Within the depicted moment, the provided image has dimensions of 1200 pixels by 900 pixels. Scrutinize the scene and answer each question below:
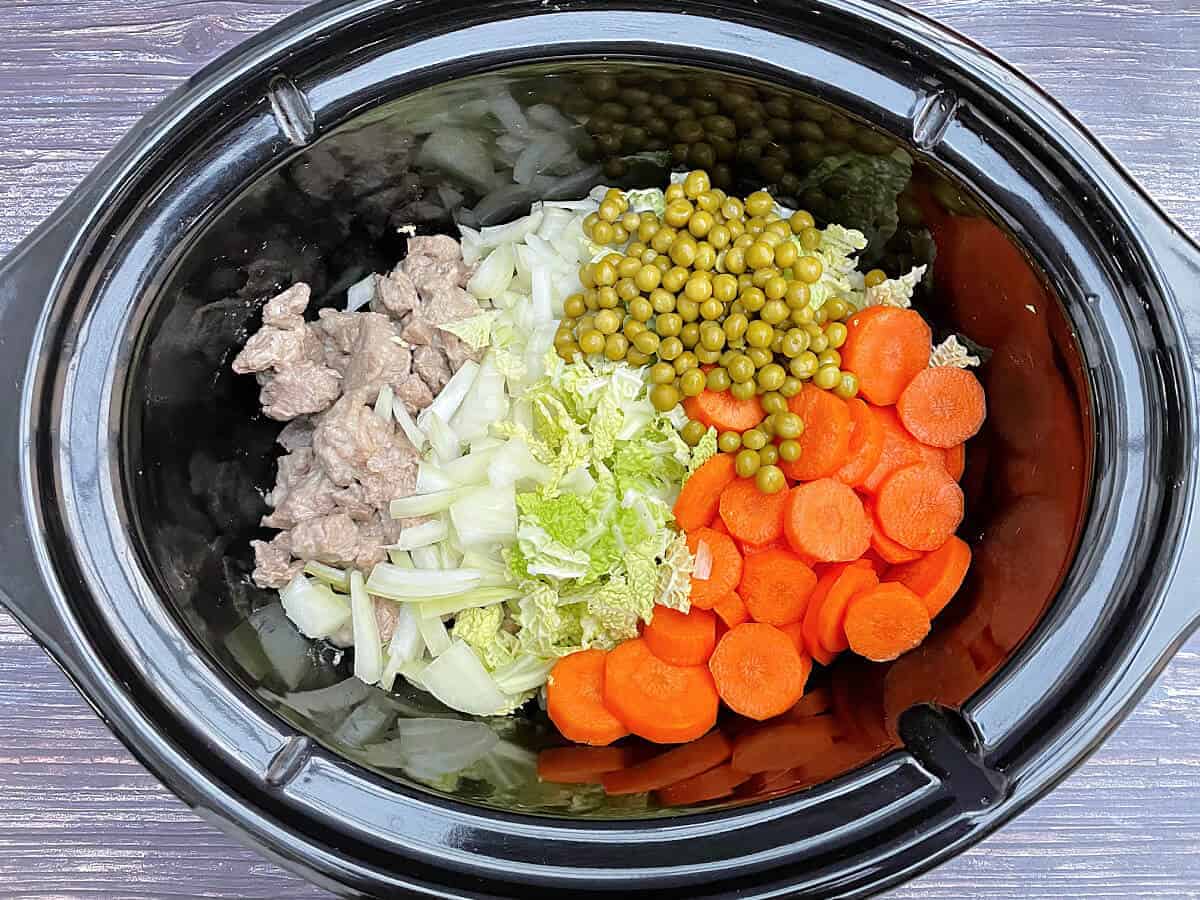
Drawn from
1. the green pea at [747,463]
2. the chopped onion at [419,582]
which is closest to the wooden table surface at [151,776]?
the chopped onion at [419,582]

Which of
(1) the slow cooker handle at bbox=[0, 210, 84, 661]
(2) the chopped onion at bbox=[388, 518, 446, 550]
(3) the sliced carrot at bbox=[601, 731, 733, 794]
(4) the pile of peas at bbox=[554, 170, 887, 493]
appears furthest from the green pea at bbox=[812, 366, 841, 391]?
(1) the slow cooker handle at bbox=[0, 210, 84, 661]

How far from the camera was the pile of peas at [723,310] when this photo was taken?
203cm

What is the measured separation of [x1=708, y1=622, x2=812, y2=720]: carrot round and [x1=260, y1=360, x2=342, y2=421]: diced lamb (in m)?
1.12

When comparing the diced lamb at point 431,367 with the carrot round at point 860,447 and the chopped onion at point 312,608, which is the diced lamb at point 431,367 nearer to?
the chopped onion at point 312,608

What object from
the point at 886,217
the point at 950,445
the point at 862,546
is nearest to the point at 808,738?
the point at 862,546

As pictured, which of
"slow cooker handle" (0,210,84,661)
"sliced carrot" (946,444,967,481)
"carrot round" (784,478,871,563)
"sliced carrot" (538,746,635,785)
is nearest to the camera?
"slow cooker handle" (0,210,84,661)

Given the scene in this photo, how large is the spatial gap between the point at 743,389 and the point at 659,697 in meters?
0.72

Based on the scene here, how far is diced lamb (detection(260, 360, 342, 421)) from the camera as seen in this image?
85.0 inches

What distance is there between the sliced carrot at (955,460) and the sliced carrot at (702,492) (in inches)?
19.6

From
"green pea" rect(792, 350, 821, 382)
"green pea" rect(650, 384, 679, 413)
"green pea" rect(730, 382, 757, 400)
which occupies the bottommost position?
"green pea" rect(650, 384, 679, 413)

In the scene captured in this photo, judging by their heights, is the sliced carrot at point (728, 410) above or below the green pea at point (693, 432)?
above

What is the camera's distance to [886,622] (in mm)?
1942

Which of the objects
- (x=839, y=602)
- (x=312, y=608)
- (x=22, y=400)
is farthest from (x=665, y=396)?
(x=22, y=400)

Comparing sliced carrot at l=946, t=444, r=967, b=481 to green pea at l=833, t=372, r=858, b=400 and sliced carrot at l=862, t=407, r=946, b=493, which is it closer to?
sliced carrot at l=862, t=407, r=946, b=493
